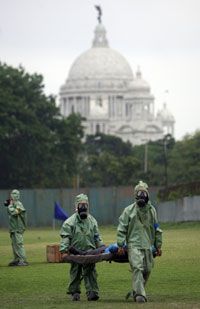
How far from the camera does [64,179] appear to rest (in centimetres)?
11162

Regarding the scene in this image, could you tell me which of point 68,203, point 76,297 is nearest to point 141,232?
point 76,297

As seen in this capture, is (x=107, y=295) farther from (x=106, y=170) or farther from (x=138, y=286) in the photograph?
(x=106, y=170)

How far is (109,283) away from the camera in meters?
26.8

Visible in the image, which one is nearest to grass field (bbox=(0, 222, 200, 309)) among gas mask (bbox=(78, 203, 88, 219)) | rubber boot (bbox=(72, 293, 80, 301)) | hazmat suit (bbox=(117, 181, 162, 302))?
rubber boot (bbox=(72, 293, 80, 301))

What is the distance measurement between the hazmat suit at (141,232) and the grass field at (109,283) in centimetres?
58

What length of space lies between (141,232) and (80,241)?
4.14 feet

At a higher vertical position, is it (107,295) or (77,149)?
(77,149)

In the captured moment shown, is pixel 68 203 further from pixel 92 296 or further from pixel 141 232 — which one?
pixel 141 232

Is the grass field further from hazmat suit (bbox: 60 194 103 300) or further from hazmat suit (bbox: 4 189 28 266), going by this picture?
hazmat suit (bbox: 4 189 28 266)

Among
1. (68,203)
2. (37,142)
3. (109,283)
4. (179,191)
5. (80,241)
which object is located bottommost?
(109,283)

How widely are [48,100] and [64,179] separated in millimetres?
9126

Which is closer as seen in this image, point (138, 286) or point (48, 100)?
point (138, 286)

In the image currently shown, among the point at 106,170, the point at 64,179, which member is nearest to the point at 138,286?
the point at 64,179

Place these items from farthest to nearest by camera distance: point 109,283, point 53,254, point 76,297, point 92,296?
point 53,254 < point 109,283 < point 76,297 < point 92,296
